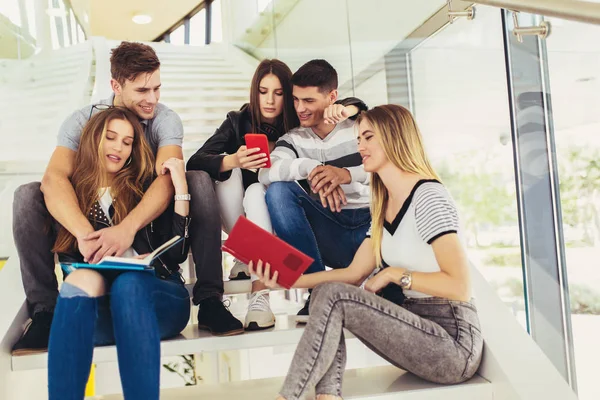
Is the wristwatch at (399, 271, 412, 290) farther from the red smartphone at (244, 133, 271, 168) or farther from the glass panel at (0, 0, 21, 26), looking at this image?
the glass panel at (0, 0, 21, 26)

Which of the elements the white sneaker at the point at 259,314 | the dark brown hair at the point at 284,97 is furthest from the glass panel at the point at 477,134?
the white sneaker at the point at 259,314

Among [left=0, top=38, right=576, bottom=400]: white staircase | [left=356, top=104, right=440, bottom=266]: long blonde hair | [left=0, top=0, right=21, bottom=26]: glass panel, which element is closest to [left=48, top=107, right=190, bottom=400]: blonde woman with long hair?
[left=0, top=38, right=576, bottom=400]: white staircase

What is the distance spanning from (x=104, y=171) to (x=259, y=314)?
0.67 metres

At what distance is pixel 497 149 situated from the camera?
7.08ft

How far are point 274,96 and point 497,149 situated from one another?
2.88ft

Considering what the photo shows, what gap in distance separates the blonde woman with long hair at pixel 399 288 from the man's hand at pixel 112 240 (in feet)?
1.33

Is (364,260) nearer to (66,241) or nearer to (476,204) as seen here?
(476,204)

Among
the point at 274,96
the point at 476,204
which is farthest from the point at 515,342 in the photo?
the point at 274,96

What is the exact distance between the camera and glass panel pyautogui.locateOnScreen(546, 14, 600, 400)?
1.67 m

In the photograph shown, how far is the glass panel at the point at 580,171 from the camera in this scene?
1.67 metres

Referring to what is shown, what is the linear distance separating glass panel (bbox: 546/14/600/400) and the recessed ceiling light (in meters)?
Answer: 11.7

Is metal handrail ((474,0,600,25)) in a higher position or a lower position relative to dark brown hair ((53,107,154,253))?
higher

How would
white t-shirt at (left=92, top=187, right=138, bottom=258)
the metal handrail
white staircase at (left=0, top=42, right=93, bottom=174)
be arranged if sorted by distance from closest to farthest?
the metal handrail < white t-shirt at (left=92, top=187, right=138, bottom=258) < white staircase at (left=0, top=42, right=93, bottom=174)

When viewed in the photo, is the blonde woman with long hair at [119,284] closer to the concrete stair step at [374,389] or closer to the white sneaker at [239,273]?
the concrete stair step at [374,389]
